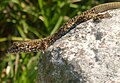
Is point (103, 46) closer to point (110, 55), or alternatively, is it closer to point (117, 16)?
→ point (110, 55)

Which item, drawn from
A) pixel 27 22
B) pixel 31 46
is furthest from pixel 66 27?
pixel 27 22

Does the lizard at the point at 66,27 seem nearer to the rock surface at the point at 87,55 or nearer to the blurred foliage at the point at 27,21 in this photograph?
the rock surface at the point at 87,55

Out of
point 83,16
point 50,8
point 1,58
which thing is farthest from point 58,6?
point 83,16

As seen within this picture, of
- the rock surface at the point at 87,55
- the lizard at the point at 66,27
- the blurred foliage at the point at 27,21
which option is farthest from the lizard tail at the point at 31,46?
the blurred foliage at the point at 27,21

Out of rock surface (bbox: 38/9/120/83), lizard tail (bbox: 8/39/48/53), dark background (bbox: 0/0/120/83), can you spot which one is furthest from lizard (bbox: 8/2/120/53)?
dark background (bbox: 0/0/120/83)

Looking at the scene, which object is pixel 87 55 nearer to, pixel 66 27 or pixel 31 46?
pixel 66 27
